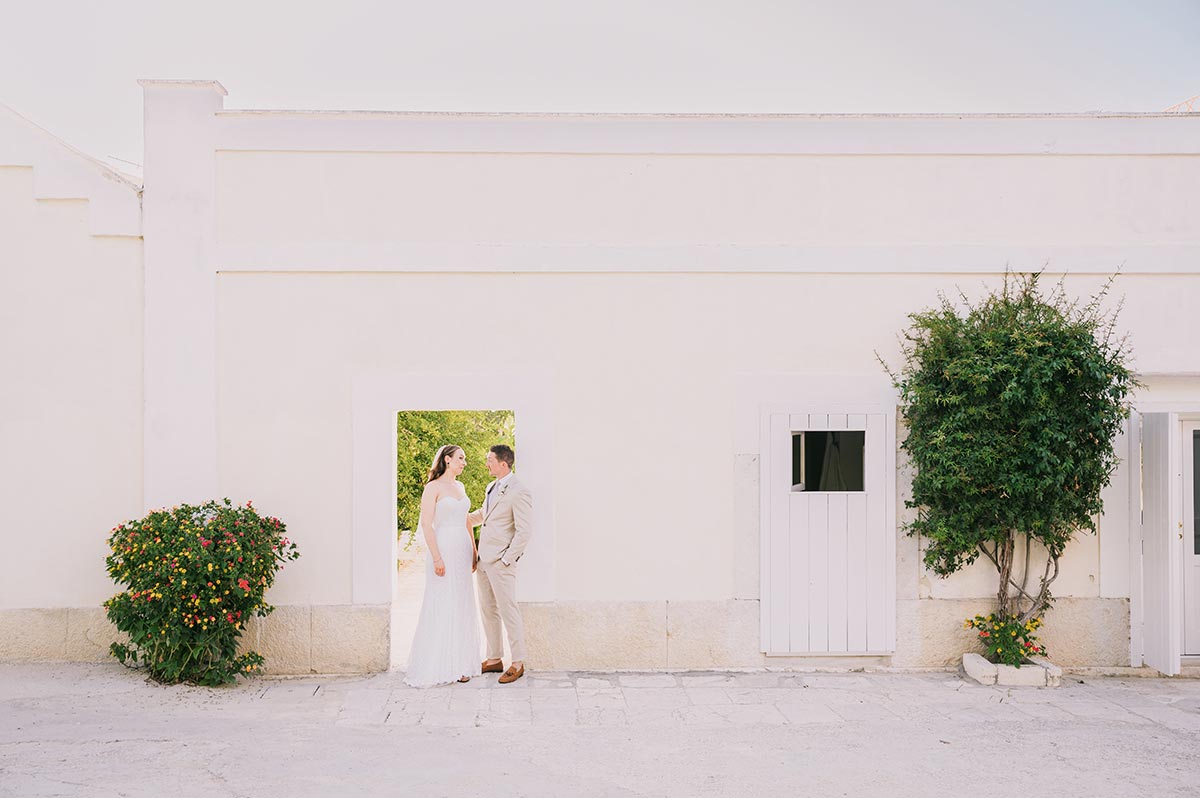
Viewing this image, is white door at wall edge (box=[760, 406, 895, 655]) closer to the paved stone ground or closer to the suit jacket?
the paved stone ground

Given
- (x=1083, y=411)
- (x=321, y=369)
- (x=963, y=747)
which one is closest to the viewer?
(x=963, y=747)

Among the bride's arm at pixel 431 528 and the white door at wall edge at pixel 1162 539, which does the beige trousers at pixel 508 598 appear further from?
the white door at wall edge at pixel 1162 539

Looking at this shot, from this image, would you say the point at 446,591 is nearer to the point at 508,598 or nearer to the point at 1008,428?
the point at 508,598

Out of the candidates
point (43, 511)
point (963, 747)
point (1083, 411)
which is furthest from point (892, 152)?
point (43, 511)

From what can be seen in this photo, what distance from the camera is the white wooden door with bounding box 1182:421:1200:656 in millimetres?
8508

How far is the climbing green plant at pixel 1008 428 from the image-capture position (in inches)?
302

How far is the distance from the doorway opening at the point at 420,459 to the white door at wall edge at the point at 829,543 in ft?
12.8

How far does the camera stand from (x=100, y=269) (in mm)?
8164

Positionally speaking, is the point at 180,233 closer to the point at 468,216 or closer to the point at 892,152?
the point at 468,216

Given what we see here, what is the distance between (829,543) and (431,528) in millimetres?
3232

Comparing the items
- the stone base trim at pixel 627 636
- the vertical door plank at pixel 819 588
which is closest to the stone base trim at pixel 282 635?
the stone base trim at pixel 627 636

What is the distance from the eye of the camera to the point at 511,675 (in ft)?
25.9

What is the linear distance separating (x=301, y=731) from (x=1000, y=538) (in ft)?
18.0

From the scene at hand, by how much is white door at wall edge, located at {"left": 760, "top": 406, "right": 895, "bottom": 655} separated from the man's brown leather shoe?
6.55 feet
